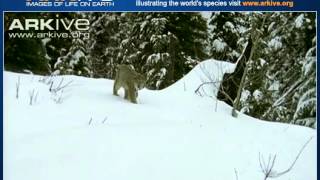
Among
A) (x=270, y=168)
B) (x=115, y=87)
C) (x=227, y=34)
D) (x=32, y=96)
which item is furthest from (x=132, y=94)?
(x=270, y=168)

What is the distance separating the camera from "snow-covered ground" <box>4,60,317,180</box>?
4.94 m

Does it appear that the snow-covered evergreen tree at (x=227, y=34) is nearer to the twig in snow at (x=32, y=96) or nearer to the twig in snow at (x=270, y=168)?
the twig in snow at (x=270, y=168)

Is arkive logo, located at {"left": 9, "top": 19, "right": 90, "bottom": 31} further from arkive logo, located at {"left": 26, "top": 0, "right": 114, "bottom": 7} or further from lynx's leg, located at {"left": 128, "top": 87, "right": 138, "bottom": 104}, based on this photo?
lynx's leg, located at {"left": 128, "top": 87, "right": 138, "bottom": 104}

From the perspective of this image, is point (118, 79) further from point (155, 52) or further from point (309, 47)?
point (309, 47)

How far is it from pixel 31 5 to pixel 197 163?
176 centimetres

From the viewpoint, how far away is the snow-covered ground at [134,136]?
4.94 m

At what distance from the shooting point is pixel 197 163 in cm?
502

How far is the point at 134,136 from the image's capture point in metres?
5.12

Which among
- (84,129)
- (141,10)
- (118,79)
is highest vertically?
(141,10)

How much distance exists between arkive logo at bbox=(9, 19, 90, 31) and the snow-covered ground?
40cm

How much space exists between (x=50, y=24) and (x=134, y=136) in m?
1.08

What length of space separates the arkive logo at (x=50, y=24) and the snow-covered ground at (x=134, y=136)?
397 mm

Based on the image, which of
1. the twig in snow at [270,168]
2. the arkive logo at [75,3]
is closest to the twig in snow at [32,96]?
the arkive logo at [75,3]

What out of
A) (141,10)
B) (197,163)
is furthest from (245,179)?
(141,10)
